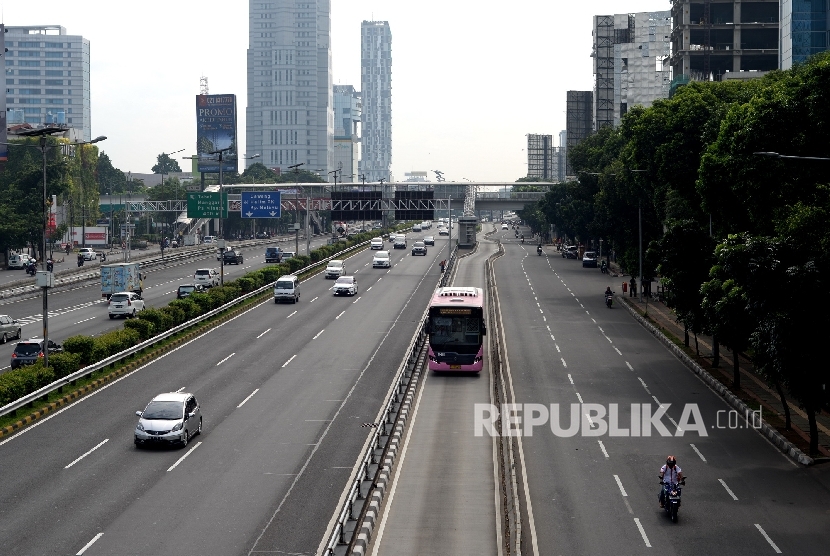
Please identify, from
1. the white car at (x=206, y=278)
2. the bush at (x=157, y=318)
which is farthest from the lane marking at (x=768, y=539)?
the white car at (x=206, y=278)

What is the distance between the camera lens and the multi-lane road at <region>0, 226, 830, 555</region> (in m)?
24.7

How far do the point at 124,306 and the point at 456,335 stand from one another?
2807 centimetres

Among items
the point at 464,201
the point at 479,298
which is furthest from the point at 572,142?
the point at 479,298

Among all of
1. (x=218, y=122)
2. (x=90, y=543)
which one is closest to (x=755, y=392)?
(x=90, y=543)

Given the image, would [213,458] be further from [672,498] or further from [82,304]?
[82,304]

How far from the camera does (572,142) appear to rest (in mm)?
184750

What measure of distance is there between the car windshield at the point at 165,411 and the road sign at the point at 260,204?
71720mm

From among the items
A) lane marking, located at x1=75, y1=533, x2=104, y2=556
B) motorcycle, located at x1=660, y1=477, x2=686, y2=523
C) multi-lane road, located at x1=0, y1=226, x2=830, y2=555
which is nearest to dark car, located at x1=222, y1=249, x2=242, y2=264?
multi-lane road, located at x1=0, y1=226, x2=830, y2=555

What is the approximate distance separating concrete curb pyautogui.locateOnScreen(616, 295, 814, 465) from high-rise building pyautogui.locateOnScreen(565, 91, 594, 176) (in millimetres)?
119317

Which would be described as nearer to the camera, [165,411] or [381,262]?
[165,411]

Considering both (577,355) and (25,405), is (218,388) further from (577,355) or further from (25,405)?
(577,355)

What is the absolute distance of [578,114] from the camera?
184625 mm

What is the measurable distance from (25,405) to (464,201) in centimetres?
11333

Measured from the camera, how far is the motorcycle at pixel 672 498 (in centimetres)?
2639
